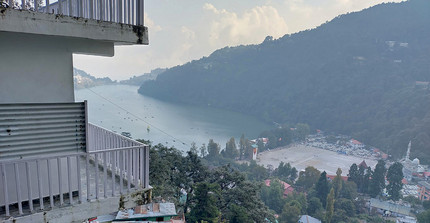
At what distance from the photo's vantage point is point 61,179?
238 cm

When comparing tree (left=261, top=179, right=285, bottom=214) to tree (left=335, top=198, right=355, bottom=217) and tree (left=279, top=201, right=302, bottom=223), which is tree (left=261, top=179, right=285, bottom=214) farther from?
tree (left=335, top=198, right=355, bottom=217)

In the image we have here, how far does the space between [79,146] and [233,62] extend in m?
127

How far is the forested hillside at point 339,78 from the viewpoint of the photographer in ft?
241

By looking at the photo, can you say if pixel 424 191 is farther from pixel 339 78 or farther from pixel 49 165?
pixel 339 78

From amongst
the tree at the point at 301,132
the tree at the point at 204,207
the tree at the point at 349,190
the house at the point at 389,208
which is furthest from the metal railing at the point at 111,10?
the tree at the point at 301,132

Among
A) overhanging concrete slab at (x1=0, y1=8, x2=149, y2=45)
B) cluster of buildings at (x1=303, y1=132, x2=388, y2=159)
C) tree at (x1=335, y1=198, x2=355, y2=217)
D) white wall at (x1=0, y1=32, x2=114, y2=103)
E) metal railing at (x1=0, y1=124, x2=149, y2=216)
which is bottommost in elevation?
cluster of buildings at (x1=303, y1=132, x2=388, y2=159)

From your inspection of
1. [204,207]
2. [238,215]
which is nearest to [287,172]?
[238,215]

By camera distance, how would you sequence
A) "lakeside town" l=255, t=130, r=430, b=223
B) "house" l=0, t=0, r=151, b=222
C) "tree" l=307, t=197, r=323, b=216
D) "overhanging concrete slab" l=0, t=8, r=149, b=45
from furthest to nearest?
"lakeside town" l=255, t=130, r=430, b=223
"tree" l=307, t=197, r=323, b=216
"house" l=0, t=0, r=151, b=222
"overhanging concrete slab" l=0, t=8, r=149, b=45

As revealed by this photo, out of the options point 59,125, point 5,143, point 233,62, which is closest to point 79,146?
point 59,125

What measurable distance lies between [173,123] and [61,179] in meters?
69.2

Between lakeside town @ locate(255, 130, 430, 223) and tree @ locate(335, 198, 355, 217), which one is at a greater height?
tree @ locate(335, 198, 355, 217)

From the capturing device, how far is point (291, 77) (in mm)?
111250

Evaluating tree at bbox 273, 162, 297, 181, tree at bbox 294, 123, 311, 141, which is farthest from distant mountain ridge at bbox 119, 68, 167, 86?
tree at bbox 273, 162, 297, 181

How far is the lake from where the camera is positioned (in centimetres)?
5675
